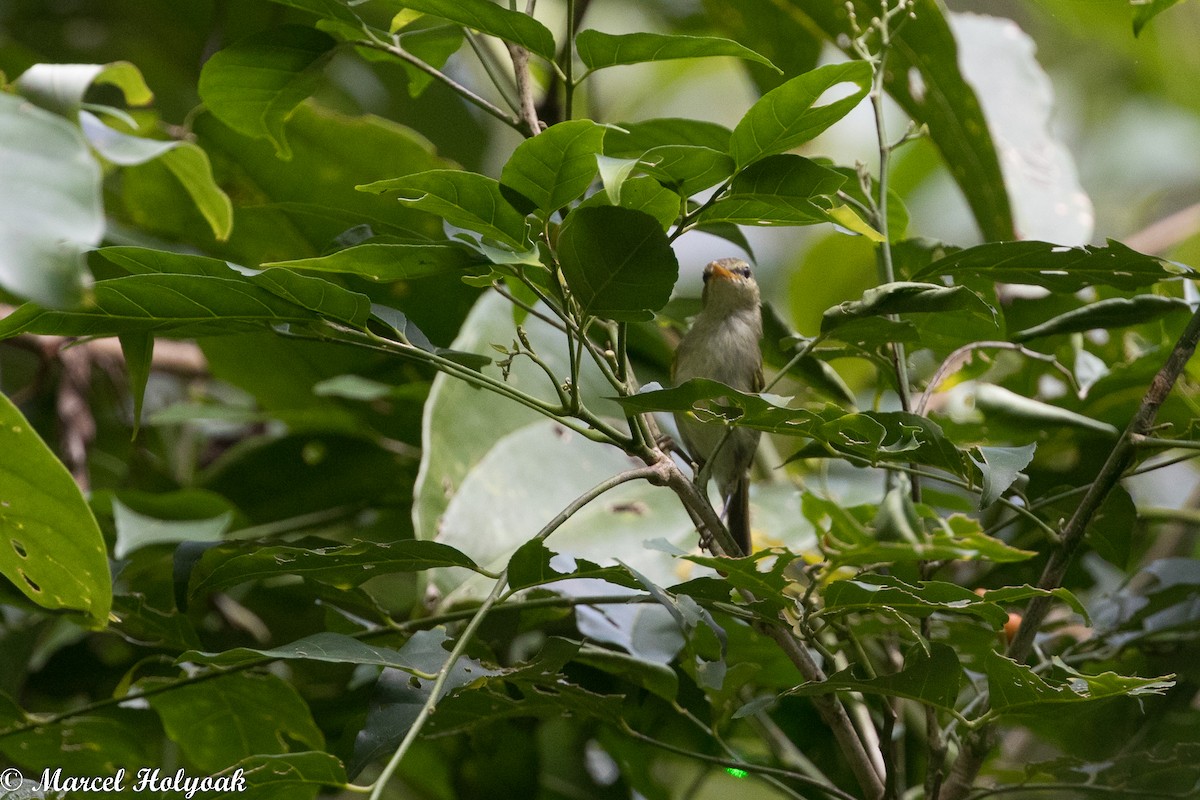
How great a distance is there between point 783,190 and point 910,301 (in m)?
0.17

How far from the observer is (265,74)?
1.12 meters

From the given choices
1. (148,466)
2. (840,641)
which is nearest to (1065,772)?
(840,641)

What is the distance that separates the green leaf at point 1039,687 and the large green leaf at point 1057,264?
382mm

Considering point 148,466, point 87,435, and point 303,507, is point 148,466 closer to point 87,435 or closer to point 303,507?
point 87,435

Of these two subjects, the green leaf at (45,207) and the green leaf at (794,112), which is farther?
the green leaf at (794,112)

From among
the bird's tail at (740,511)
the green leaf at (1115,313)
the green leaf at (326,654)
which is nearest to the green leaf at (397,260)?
the green leaf at (326,654)

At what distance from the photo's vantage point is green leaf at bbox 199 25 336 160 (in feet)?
3.61

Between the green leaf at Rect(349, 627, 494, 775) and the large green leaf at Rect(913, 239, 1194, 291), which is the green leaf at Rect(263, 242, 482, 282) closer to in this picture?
the green leaf at Rect(349, 627, 494, 775)

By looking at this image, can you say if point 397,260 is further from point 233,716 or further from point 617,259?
point 233,716

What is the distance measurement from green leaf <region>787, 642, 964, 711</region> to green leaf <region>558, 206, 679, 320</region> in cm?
37

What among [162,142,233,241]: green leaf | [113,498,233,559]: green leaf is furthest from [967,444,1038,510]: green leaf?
[113,498,233,559]: green leaf

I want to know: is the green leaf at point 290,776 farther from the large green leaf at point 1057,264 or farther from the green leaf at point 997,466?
the large green leaf at point 1057,264

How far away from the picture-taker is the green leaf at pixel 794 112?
2.75ft

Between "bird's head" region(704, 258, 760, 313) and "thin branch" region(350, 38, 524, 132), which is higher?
"thin branch" region(350, 38, 524, 132)
